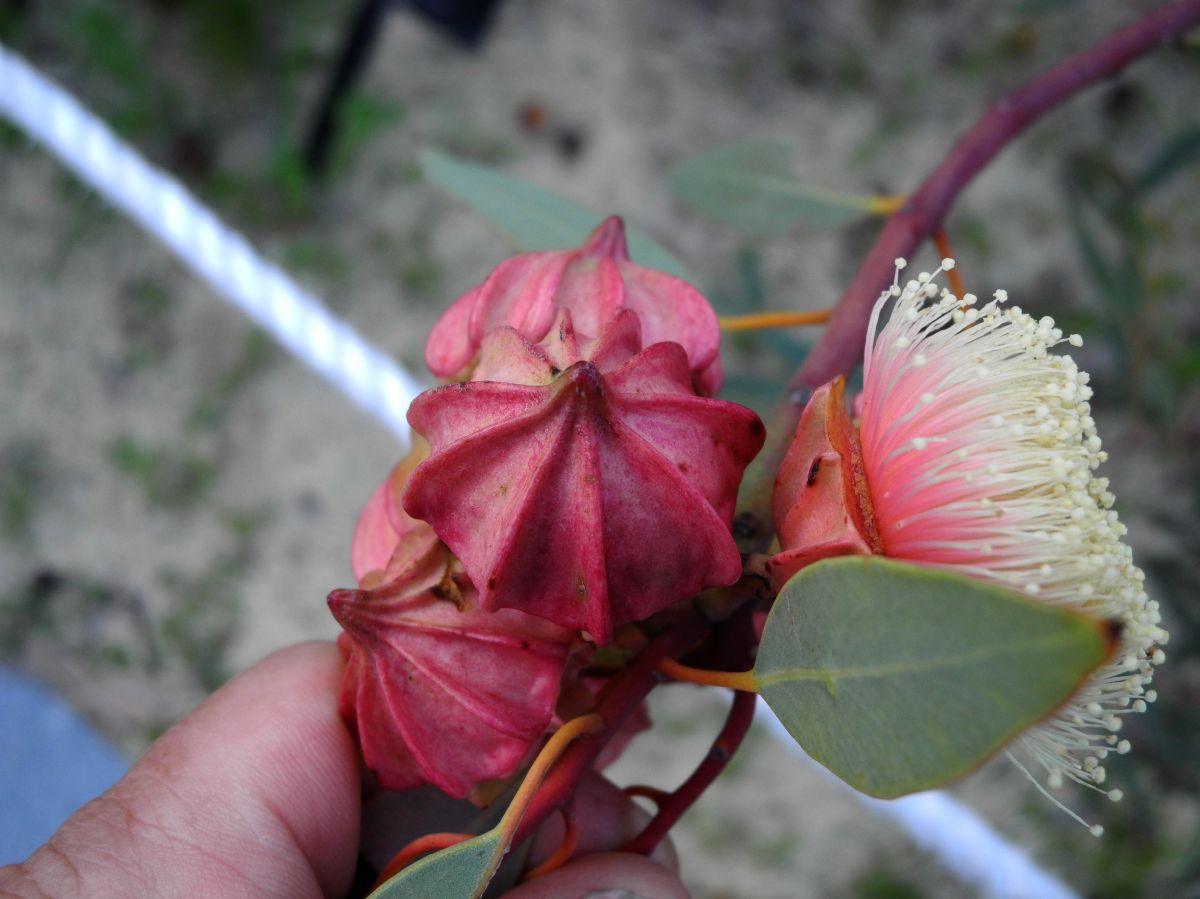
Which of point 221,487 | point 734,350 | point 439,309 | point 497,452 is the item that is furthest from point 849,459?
point 221,487

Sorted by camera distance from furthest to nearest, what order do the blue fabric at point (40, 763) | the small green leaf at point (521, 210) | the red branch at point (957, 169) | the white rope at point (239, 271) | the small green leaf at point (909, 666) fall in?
A: the blue fabric at point (40, 763), the white rope at point (239, 271), the small green leaf at point (521, 210), the red branch at point (957, 169), the small green leaf at point (909, 666)

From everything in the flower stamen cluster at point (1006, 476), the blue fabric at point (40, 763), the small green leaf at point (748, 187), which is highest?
the small green leaf at point (748, 187)

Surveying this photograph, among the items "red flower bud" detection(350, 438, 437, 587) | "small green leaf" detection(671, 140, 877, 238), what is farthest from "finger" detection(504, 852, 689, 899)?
"small green leaf" detection(671, 140, 877, 238)

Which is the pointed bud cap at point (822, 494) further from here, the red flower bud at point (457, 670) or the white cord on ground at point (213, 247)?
the white cord on ground at point (213, 247)

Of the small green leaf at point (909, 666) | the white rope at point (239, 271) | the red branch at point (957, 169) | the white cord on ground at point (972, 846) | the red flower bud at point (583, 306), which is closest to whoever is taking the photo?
the small green leaf at point (909, 666)

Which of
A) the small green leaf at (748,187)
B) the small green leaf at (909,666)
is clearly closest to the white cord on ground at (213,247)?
the small green leaf at (748,187)

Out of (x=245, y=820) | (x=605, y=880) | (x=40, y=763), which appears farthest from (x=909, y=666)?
(x=40, y=763)

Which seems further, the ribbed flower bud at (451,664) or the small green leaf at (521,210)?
the small green leaf at (521,210)

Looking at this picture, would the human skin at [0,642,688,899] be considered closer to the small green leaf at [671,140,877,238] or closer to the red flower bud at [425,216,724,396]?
the red flower bud at [425,216,724,396]
